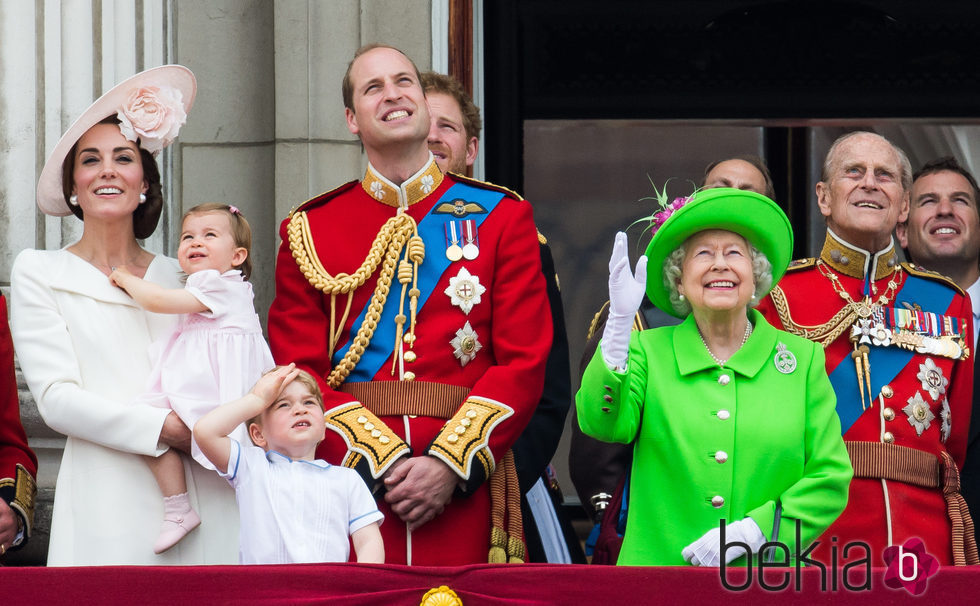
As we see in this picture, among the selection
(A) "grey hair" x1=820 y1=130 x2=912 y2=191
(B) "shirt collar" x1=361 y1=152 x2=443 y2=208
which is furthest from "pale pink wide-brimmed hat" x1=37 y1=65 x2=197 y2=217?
(A) "grey hair" x1=820 y1=130 x2=912 y2=191

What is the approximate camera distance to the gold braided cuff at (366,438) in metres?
4.16

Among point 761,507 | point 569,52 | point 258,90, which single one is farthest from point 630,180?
point 761,507

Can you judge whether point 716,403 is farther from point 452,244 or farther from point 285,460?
point 285,460

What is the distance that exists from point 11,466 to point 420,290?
1136 mm

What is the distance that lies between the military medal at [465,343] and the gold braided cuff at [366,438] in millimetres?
265

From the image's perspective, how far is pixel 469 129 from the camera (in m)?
5.35

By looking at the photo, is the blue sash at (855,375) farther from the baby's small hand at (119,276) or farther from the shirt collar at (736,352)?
the baby's small hand at (119,276)

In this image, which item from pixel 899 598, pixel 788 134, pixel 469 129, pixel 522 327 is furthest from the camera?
pixel 788 134

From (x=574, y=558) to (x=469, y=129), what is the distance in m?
1.36

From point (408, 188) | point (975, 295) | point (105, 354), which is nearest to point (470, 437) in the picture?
point (408, 188)

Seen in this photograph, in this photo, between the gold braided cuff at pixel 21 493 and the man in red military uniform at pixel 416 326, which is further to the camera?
the gold braided cuff at pixel 21 493

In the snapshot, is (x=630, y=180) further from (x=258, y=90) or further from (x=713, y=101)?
(x=258, y=90)

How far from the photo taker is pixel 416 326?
4.38 m

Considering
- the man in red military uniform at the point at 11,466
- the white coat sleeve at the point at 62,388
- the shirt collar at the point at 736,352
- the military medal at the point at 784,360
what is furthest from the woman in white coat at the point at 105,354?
the military medal at the point at 784,360
